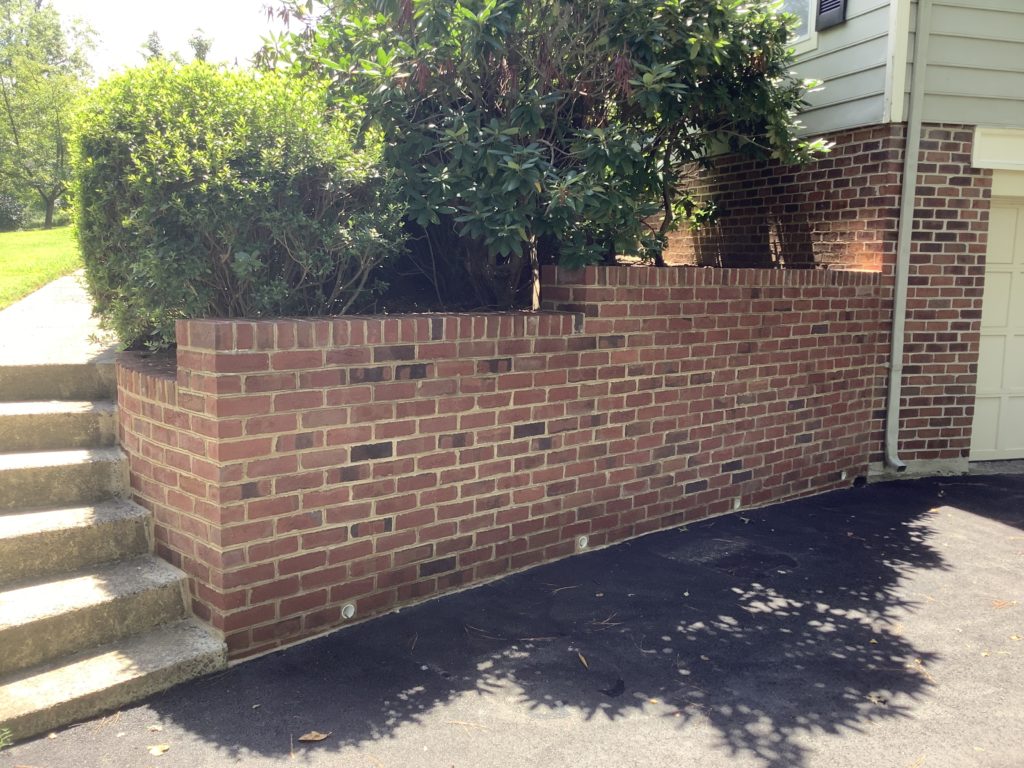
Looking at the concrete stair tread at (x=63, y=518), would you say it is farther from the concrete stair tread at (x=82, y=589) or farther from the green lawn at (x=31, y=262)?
the green lawn at (x=31, y=262)

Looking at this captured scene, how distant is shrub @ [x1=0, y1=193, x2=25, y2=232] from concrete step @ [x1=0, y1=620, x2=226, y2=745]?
831 inches

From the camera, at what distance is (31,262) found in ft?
30.8

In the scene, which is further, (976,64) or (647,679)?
(976,64)

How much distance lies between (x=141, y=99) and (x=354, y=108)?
1063 mm

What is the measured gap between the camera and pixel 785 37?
579 cm

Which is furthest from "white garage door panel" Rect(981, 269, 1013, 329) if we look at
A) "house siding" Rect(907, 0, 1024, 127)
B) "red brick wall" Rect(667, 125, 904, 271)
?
"house siding" Rect(907, 0, 1024, 127)

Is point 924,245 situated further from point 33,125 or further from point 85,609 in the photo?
point 33,125

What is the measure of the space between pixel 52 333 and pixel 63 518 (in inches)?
89.8

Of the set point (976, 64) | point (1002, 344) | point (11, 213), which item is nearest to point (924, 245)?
point (1002, 344)

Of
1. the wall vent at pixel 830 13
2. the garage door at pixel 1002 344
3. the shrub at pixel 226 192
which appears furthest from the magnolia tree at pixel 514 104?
the garage door at pixel 1002 344

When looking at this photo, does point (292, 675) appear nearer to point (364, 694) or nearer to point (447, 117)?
point (364, 694)

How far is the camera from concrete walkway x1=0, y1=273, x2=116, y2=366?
14.8 ft

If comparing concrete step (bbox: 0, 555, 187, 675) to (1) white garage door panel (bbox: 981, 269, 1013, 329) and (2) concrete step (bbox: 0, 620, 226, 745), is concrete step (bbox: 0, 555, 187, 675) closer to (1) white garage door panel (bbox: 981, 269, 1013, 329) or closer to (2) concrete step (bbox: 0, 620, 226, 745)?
(2) concrete step (bbox: 0, 620, 226, 745)

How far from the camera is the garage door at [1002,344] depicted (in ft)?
21.9
